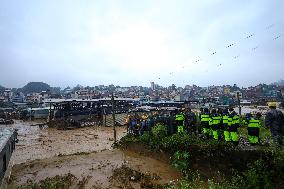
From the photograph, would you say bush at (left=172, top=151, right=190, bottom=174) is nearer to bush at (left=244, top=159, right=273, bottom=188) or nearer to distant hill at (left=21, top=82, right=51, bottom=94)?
bush at (left=244, top=159, right=273, bottom=188)

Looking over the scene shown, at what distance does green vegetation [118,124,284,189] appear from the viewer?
37.2 ft

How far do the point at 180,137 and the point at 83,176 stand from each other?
4.61m

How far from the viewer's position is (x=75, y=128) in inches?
1336

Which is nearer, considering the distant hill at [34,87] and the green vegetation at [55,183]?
the green vegetation at [55,183]

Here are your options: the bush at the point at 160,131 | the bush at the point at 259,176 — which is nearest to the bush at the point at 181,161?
the bush at the point at 160,131

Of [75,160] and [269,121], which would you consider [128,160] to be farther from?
[269,121]

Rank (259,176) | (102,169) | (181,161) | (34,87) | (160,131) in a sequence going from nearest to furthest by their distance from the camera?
(259,176), (102,169), (181,161), (160,131), (34,87)

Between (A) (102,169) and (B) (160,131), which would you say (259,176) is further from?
(A) (102,169)

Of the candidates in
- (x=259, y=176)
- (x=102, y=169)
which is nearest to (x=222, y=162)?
(x=259, y=176)

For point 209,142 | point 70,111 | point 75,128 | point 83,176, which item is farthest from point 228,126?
point 70,111

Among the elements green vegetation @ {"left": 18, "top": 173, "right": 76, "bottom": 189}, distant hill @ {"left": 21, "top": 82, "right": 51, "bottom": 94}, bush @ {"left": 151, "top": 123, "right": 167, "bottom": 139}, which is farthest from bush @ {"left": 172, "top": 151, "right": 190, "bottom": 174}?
distant hill @ {"left": 21, "top": 82, "right": 51, "bottom": 94}

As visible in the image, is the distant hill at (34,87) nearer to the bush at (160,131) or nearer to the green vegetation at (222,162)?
the bush at (160,131)

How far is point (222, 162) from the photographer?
42.2 ft

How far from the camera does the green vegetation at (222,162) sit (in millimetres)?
11344
